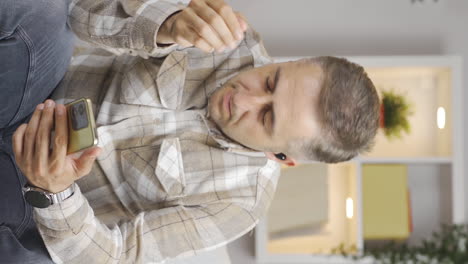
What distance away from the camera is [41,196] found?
0.95 metres

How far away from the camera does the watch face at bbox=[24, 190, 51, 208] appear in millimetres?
944

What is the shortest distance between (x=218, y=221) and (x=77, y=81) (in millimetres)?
476

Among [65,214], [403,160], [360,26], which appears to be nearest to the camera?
[65,214]

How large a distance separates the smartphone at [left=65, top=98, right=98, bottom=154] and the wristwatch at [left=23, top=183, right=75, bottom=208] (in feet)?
0.37

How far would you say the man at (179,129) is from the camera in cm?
105

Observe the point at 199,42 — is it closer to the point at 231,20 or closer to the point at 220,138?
the point at 231,20

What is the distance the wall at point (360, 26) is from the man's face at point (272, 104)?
1.29 metres

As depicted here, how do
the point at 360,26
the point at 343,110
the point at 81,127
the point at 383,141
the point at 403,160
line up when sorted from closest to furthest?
the point at 81,127 → the point at 343,110 → the point at 403,160 → the point at 383,141 → the point at 360,26

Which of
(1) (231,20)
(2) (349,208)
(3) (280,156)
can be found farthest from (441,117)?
(1) (231,20)

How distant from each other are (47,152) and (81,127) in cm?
8

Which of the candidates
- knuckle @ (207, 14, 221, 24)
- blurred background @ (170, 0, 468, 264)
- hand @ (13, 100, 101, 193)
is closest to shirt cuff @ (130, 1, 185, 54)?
knuckle @ (207, 14, 221, 24)

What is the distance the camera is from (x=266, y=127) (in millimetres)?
1146

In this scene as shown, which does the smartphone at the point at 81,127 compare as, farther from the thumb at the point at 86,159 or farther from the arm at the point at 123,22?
the arm at the point at 123,22

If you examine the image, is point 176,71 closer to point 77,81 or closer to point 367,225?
point 77,81
